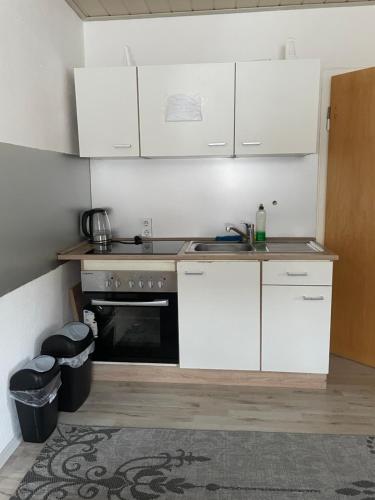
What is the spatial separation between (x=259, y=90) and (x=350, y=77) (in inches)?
27.9

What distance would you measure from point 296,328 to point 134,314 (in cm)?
100

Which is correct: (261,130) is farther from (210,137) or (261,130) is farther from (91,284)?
(91,284)

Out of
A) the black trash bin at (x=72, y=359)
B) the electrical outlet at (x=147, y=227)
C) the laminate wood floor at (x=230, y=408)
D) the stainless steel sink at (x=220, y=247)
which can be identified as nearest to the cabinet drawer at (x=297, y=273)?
the stainless steel sink at (x=220, y=247)

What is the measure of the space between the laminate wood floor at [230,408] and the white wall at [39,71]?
1516 mm

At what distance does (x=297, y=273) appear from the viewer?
7.81 ft

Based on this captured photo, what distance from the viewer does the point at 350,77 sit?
2.71 m

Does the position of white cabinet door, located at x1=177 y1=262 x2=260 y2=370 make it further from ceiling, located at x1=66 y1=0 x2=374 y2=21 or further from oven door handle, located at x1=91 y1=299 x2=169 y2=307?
ceiling, located at x1=66 y1=0 x2=374 y2=21

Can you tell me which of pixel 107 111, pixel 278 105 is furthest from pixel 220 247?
pixel 107 111

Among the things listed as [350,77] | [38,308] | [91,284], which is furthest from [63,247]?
[350,77]

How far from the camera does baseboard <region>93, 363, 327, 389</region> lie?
254cm

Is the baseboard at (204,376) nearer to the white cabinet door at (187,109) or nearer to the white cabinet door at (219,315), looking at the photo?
the white cabinet door at (219,315)

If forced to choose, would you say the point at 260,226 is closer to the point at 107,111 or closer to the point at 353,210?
the point at 353,210

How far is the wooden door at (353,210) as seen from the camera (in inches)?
106

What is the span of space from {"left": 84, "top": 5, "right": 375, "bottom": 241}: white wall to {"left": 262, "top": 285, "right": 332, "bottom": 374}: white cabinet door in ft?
2.28
